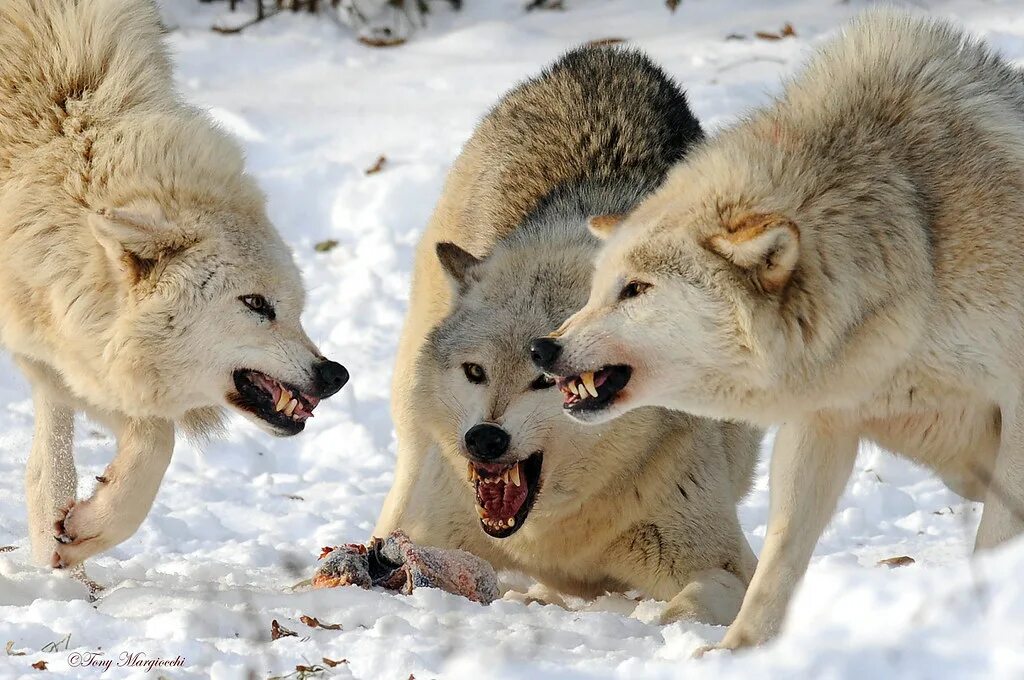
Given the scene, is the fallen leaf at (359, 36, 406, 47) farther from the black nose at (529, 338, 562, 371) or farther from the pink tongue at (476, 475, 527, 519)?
the black nose at (529, 338, 562, 371)

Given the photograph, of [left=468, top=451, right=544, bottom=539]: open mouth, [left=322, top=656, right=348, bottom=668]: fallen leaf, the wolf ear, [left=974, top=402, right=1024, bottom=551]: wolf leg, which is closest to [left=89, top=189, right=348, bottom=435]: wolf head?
the wolf ear

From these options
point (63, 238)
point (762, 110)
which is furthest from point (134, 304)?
point (762, 110)

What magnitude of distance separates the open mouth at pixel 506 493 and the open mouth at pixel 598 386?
97 cm

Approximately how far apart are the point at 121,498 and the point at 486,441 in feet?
4.40

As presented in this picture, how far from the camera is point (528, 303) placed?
5.64 m

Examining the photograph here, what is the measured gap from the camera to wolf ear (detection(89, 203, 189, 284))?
189 inches

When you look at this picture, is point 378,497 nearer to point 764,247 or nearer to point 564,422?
point 564,422

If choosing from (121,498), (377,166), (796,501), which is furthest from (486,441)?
(377,166)

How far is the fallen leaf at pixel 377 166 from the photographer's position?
1008 centimetres

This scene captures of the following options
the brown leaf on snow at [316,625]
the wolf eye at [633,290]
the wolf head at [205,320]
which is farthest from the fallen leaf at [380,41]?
the brown leaf on snow at [316,625]

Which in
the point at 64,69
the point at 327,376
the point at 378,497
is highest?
the point at 64,69

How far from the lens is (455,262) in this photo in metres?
5.97

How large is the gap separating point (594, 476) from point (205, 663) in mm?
2200
